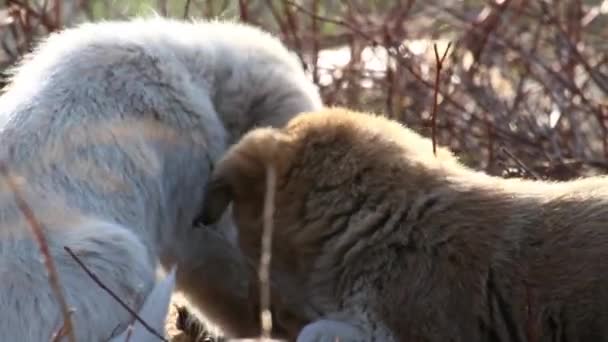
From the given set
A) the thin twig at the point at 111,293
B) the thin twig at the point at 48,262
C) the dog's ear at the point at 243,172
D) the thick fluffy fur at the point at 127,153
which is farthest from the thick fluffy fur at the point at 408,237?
the thin twig at the point at 48,262

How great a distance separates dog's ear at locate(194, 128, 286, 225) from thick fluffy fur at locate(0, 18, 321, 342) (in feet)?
0.77

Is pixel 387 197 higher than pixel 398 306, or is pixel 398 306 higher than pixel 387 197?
pixel 387 197

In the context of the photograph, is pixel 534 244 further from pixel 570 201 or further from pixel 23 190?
pixel 23 190

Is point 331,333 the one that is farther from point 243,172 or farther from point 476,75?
point 476,75

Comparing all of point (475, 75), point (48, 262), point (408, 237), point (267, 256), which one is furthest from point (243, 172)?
point (475, 75)

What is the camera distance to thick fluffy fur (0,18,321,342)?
4.22m

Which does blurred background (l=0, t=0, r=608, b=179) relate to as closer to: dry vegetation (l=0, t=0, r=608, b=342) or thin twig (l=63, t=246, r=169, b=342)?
dry vegetation (l=0, t=0, r=608, b=342)

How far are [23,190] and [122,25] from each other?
0.93 metres

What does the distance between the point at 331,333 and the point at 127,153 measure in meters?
0.91

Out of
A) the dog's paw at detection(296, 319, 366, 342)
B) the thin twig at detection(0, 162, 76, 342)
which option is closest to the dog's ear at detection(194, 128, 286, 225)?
the dog's paw at detection(296, 319, 366, 342)

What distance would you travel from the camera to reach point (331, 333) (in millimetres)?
4195

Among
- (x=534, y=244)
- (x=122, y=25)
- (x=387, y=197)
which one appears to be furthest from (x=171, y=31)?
(x=534, y=244)

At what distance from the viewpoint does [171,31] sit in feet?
16.5

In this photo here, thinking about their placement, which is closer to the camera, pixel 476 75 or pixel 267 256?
pixel 267 256
